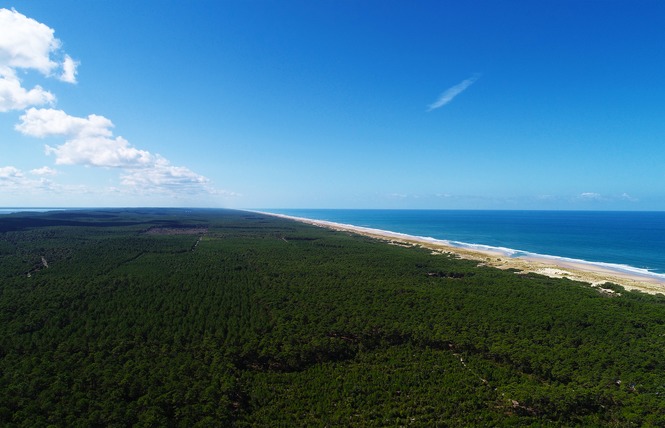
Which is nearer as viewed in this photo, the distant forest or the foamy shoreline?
the distant forest

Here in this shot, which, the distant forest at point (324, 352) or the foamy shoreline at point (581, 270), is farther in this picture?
the foamy shoreline at point (581, 270)

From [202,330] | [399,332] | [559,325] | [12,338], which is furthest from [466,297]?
[12,338]

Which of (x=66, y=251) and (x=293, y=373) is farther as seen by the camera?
(x=66, y=251)

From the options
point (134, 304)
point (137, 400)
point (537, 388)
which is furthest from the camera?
point (134, 304)

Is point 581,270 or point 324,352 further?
point 581,270

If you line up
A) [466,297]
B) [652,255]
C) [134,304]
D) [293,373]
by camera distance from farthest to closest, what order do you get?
[652,255]
[466,297]
[134,304]
[293,373]

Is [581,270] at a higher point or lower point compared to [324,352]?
higher

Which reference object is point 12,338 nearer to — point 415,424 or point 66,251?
point 415,424

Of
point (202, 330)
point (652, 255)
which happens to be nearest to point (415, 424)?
point (202, 330)
